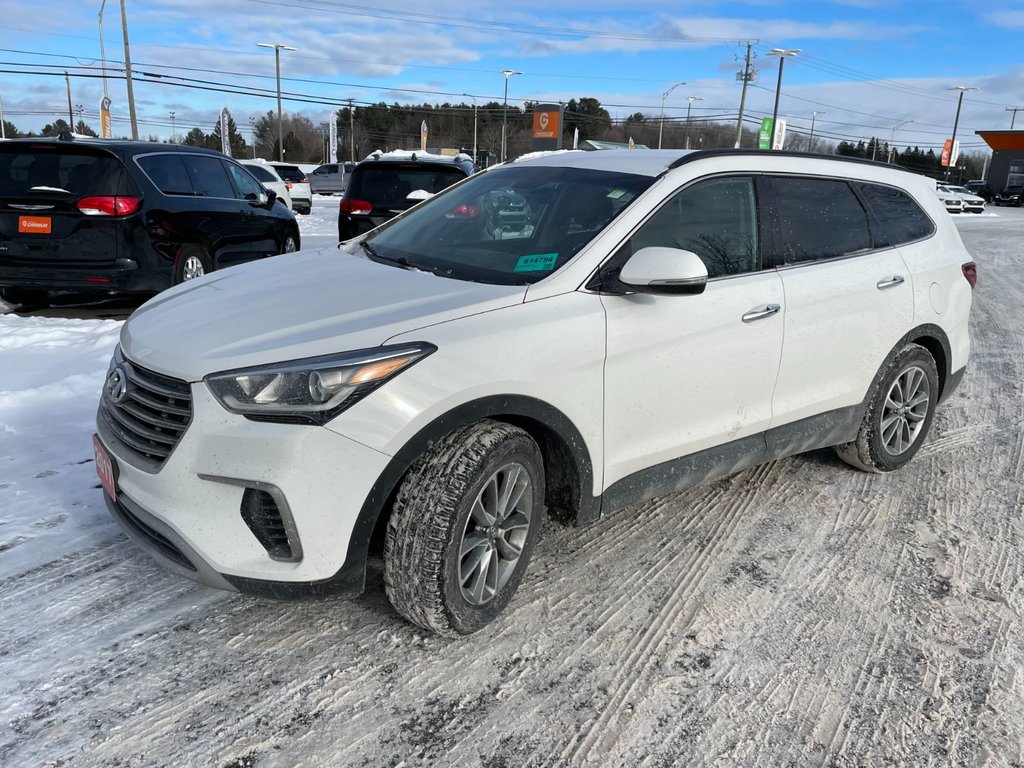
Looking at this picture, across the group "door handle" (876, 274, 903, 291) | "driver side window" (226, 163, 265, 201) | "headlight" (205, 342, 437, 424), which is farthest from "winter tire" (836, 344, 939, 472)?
"driver side window" (226, 163, 265, 201)

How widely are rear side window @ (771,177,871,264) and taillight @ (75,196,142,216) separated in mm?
5778

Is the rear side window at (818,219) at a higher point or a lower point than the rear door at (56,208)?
higher

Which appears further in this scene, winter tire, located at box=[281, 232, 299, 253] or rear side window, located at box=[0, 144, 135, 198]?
winter tire, located at box=[281, 232, 299, 253]

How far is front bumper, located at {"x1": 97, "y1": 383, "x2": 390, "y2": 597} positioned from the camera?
2.37 m

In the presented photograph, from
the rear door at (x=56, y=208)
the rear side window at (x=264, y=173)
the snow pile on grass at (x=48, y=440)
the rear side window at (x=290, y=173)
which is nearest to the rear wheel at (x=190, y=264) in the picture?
the rear door at (x=56, y=208)

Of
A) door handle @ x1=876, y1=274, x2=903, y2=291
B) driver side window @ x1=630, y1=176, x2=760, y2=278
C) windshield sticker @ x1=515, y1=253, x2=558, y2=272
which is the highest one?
driver side window @ x1=630, y1=176, x2=760, y2=278

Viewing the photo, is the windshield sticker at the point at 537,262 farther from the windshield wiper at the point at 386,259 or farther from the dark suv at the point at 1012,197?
the dark suv at the point at 1012,197

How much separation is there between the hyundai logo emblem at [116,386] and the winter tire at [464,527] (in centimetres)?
107

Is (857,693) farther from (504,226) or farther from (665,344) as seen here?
(504,226)

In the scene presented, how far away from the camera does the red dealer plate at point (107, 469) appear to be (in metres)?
2.77

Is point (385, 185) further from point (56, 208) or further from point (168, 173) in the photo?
Result: point (56, 208)

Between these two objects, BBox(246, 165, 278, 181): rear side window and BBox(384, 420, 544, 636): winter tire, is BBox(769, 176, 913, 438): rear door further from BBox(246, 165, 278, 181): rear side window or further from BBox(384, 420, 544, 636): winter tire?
BBox(246, 165, 278, 181): rear side window

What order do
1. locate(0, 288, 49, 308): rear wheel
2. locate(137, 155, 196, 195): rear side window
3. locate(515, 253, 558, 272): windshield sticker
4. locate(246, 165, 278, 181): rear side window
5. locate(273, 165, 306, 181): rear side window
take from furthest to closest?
locate(273, 165, 306, 181): rear side window < locate(246, 165, 278, 181): rear side window < locate(0, 288, 49, 308): rear wheel < locate(137, 155, 196, 195): rear side window < locate(515, 253, 558, 272): windshield sticker

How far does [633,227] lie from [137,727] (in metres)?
2.46
